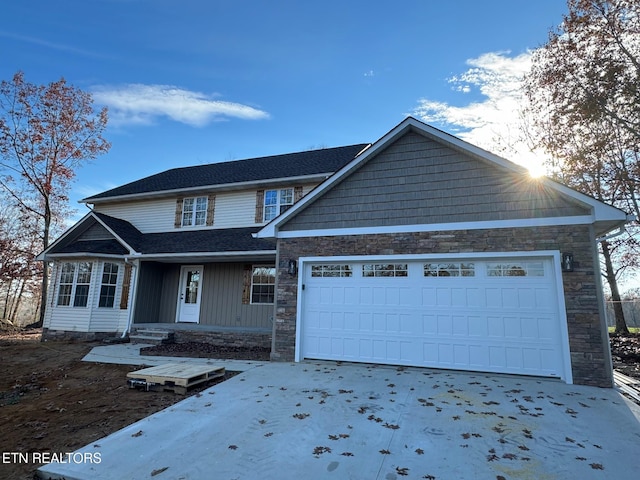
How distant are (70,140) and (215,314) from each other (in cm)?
1387

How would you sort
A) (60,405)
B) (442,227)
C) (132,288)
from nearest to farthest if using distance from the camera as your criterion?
(60,405)
(442,227)
(132,288)

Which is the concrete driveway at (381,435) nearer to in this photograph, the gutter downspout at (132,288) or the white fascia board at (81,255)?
the gutter downspout at (132,288)

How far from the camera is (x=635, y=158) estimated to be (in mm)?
14086

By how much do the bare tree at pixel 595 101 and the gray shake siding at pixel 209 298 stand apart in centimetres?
1426

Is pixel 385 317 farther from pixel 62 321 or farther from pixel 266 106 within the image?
pixel 62 321

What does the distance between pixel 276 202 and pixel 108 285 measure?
6.77m

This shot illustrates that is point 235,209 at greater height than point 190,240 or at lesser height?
greater

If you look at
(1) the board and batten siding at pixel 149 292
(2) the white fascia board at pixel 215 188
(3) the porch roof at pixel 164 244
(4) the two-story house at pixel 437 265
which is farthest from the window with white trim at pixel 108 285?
(4) the two-story house at pixel 437 265

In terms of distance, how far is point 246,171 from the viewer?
14.3 meters

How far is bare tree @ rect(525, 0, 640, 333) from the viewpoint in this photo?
11914 millimetres

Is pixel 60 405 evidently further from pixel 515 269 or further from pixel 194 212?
pixel 194 212

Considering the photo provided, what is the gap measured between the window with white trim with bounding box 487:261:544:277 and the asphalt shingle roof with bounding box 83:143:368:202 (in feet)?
21.4

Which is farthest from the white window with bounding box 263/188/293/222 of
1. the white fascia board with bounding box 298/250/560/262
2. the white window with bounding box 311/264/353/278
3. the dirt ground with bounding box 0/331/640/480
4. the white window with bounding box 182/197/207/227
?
the dirt ground with bounding box 0/331/640/480

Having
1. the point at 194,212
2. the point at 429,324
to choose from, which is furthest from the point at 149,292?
the point at 429,324
